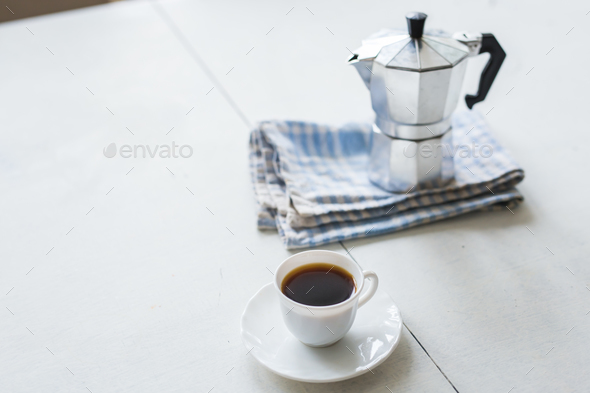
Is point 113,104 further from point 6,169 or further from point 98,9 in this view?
point 98,9

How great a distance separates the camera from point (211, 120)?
0.93 meters

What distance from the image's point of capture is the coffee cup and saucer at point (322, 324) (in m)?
0.45

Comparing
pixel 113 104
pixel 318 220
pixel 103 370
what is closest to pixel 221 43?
pixel 113 104

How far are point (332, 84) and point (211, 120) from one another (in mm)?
260
